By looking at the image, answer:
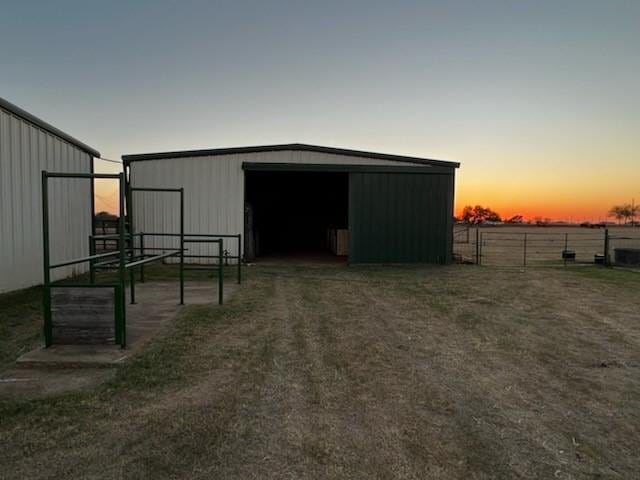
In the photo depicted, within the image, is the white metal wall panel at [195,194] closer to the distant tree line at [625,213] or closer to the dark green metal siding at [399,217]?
the dark green metal siding at [399,217]

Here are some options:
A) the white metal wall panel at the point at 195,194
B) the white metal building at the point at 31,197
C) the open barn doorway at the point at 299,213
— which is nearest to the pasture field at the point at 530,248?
the open barn doorway at the point at 299,213

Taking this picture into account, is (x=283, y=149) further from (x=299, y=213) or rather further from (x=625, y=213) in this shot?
(x=625, y=213)

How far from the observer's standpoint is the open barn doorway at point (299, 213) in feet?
57.4

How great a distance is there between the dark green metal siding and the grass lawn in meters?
6.86

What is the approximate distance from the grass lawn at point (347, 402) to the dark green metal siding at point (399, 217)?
686 cm

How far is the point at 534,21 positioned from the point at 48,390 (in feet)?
40.6

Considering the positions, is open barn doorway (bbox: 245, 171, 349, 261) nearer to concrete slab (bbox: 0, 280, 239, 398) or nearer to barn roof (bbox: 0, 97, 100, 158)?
barn roof (bbox: 0, 97, 100, 158)

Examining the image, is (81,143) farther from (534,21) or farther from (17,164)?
(534,21)

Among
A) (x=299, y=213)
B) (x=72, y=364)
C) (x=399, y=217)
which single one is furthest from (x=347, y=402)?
(x=299, y=213)

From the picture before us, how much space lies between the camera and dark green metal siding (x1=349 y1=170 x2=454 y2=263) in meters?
13.0

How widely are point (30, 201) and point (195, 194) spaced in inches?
197

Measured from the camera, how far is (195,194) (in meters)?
12.6

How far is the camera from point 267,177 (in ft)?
59.6

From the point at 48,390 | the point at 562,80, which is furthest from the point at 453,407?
the point at 562,80
